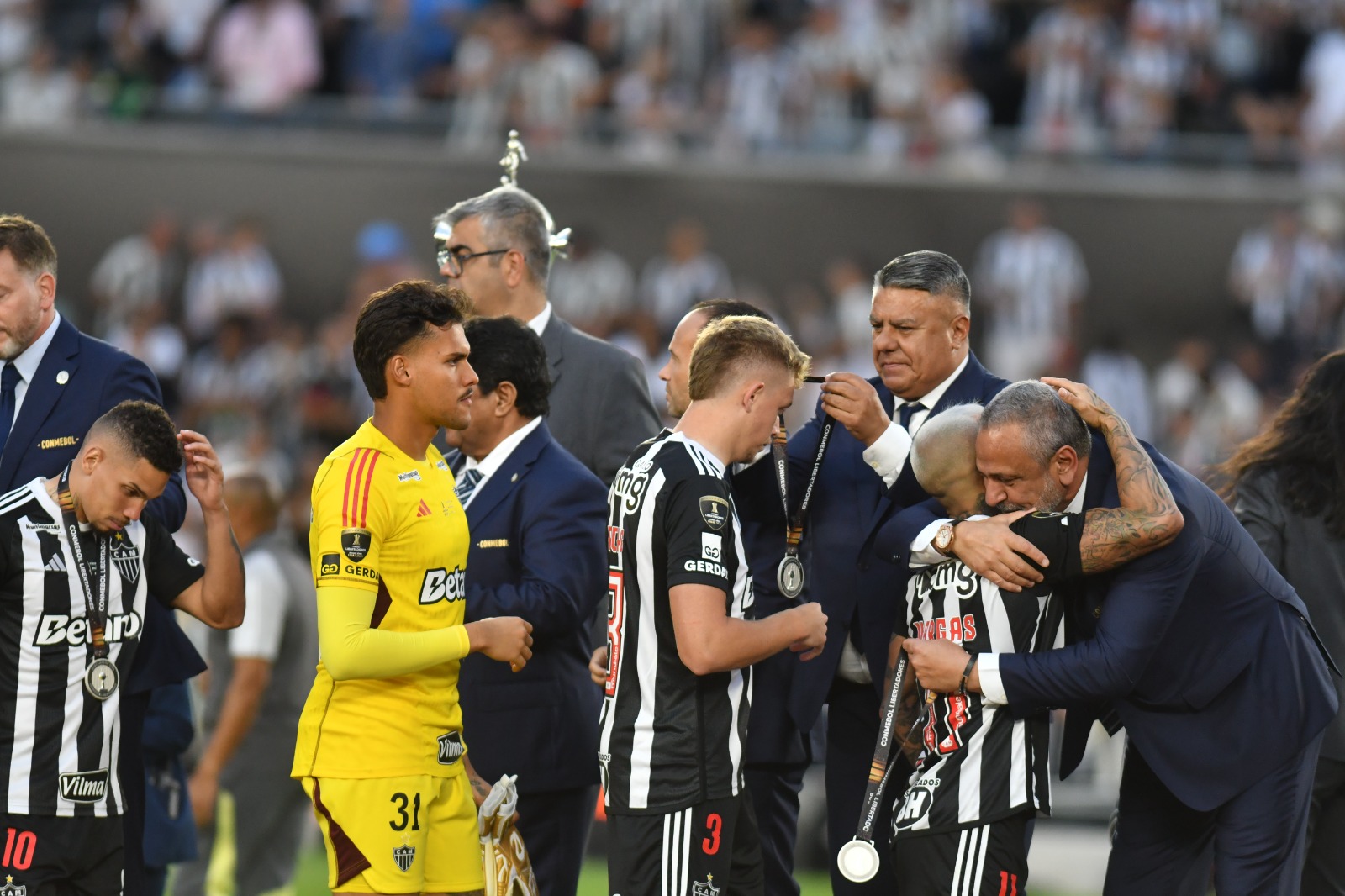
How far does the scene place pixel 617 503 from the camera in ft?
14.7

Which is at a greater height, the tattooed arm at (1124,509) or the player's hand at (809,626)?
the tattooed arm at (1124,509)

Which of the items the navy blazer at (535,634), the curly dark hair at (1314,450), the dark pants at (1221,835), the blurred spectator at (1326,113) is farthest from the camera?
the blurred spectator at (1326,113)

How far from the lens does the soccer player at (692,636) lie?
4285mm

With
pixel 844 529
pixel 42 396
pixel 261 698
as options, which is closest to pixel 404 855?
pixel 844 529

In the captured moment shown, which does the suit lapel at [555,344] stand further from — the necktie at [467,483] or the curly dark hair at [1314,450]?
the curly dark hair at [1314,450]

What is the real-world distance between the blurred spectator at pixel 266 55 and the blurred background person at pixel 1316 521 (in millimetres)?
14466

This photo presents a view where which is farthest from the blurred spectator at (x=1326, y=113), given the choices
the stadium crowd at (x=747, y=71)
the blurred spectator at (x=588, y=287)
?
the blurred spectator at (x=588, y=287)

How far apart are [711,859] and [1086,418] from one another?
159cm

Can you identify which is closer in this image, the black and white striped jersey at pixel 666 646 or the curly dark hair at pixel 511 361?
the black and white striped jersey at pixel 666 646

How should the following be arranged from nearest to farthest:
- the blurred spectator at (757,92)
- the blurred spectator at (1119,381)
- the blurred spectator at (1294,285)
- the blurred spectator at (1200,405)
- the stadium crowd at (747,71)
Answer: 1. the blurred spectator at (1200,405)
2. the blurred spectator at (1119,381)
3. the blurred spectator at (1294,285)
4. the stadium crowd at (747,71)
5. the blurred spectator at (757,92)

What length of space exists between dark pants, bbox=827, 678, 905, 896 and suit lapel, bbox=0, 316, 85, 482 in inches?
99.6

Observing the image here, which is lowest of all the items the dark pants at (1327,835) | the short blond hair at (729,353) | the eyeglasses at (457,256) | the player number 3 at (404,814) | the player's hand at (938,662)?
the dark pants at (1327,835)

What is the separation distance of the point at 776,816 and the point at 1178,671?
139 centimetres

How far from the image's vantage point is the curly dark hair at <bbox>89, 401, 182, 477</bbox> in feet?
15.4
